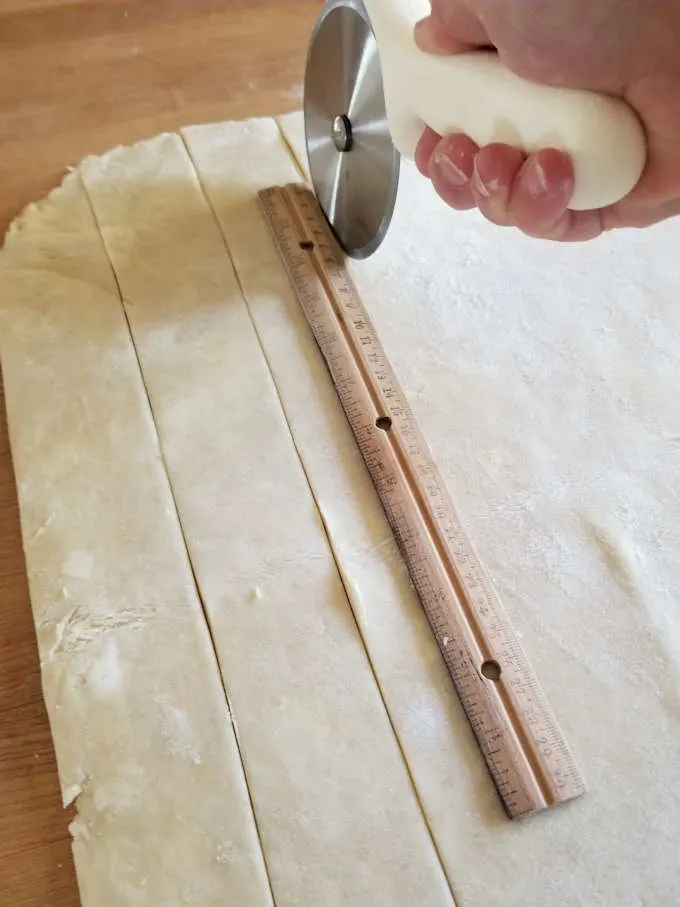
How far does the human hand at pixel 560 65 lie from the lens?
0.66 metres

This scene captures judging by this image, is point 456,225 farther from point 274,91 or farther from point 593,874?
point 593,874

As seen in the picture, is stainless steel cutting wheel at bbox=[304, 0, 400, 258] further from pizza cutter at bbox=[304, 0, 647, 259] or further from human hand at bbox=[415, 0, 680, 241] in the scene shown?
human hand at bbox=[415, 0, 680, 241]

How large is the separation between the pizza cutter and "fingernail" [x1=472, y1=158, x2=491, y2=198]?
0.03 metres

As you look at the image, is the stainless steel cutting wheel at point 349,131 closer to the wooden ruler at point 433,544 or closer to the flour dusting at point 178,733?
the wooden ruler at point 433,544

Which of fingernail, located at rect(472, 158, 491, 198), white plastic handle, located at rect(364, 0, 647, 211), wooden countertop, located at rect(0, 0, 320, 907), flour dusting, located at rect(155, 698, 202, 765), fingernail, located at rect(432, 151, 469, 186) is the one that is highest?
white plastic handle, located at rect(364, 0, 647, 211)

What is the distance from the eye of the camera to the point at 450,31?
0.74 metres

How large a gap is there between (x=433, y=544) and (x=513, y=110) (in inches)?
19.8

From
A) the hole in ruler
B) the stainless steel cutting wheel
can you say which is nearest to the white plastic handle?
the stainless steel cutting wheel

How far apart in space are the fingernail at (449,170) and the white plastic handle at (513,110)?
0.08 ft

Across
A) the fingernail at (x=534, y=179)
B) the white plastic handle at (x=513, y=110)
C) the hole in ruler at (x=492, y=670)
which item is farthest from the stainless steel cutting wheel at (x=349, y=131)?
the hole in ruler at (x=492, y=670)

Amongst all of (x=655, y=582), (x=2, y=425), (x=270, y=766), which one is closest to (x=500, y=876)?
(x=270, y=766)

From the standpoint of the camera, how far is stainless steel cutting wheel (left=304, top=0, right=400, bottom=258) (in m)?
1.09

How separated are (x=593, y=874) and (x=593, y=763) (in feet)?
0.35

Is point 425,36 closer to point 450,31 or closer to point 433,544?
point 450,31
